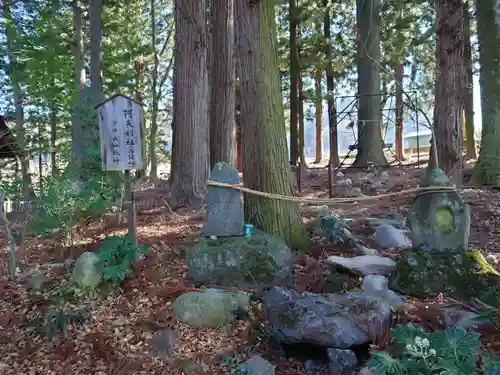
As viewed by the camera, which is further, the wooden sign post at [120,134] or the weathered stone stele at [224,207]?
the wooden sign post at [120,134]

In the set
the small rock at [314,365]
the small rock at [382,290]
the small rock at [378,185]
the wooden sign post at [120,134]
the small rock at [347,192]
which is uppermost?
the wooden sign post at [120,134]

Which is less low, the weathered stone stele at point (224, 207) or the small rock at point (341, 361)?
the weathered stone stele at point (224, 207)

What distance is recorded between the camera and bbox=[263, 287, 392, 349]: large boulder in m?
3.13

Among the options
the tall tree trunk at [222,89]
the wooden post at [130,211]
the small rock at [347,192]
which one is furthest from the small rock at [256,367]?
the small rock at [347,192]

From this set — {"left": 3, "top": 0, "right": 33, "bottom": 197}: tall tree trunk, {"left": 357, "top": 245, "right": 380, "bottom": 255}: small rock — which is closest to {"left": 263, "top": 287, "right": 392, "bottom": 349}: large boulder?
{"left": 357, "top": 245, "right": 380, "bottom": 255}: small rock

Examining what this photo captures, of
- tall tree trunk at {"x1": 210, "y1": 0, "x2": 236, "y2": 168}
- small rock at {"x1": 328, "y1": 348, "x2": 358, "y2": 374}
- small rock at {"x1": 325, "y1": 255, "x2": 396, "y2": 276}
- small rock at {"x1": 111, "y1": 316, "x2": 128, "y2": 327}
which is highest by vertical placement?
tall tree trunk at {"x1": 210, "y1": 0, "x2": 236, "y2": 168}

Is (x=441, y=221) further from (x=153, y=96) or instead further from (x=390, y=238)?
(x=153, y=96)

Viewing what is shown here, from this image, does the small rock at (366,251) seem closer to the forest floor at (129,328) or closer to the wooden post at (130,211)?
the forest floor at (129,328)

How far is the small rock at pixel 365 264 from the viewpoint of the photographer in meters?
4.35

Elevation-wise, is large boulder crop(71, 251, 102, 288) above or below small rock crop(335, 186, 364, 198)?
below

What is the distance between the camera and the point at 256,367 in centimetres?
314

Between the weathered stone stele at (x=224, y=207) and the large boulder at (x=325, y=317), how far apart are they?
3.51ft

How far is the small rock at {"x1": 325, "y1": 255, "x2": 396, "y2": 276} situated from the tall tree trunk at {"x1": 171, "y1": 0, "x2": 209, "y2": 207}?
13.0 feet

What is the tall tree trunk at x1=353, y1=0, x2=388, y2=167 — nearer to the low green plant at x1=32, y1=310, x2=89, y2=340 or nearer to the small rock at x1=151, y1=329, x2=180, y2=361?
the small rock at x1=151, y1=329, x2=180, y2=361
